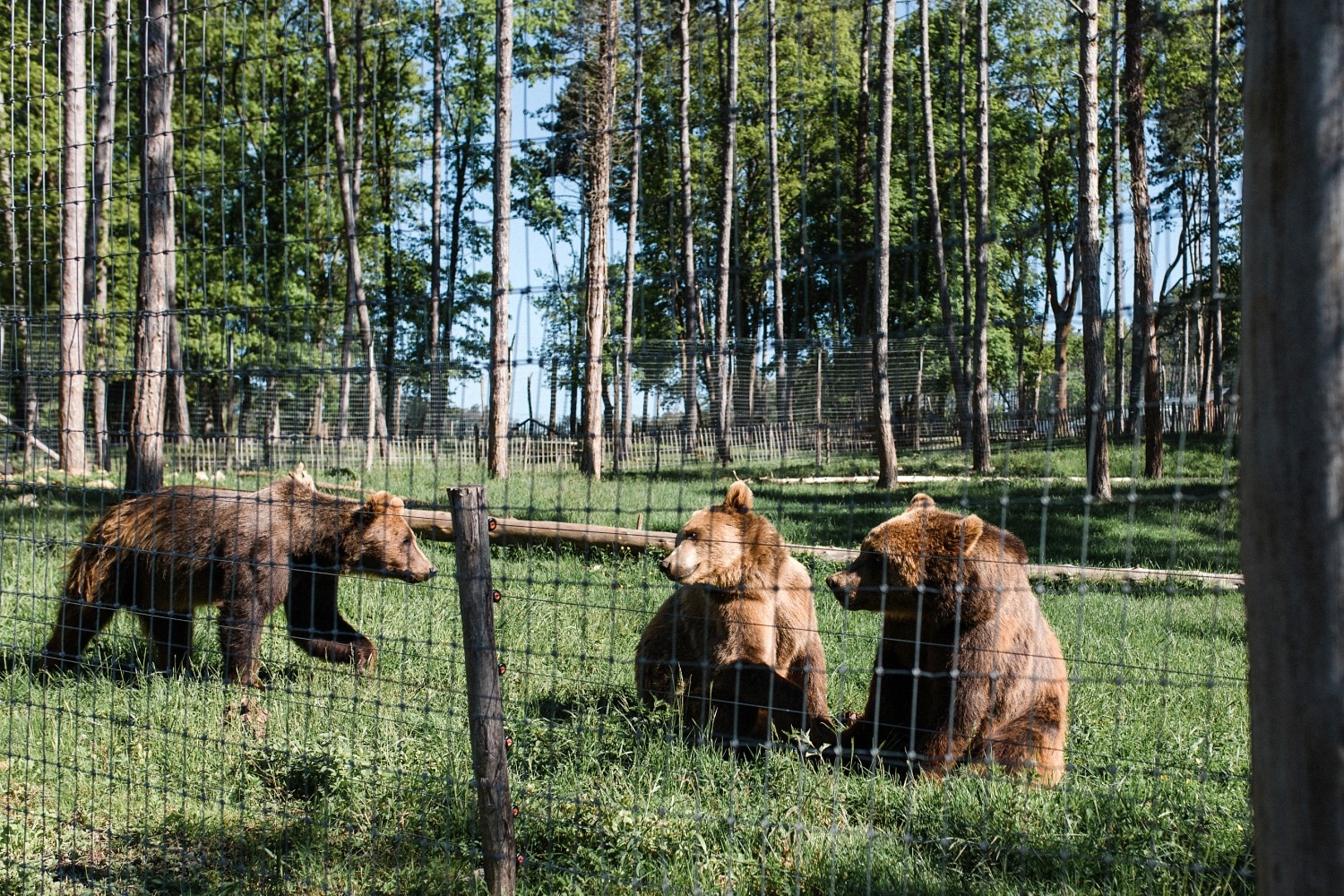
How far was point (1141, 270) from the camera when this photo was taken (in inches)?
281

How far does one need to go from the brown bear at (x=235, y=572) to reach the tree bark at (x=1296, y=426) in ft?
15.8

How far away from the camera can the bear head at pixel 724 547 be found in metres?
5.27

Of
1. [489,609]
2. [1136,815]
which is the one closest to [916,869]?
[1136,815]

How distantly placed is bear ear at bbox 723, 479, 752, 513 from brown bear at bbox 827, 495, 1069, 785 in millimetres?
841

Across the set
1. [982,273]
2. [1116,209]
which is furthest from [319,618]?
[982,273]

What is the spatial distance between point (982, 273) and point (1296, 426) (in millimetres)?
15490

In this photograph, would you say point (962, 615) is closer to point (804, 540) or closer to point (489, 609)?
point (489, 609)

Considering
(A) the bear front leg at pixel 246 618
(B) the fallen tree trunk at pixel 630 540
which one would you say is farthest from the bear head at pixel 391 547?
(B) the fallen tree trunk at pixel 630 540

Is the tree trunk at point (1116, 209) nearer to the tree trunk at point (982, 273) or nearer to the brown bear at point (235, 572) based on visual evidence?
the tree trunk at point (982, 273)

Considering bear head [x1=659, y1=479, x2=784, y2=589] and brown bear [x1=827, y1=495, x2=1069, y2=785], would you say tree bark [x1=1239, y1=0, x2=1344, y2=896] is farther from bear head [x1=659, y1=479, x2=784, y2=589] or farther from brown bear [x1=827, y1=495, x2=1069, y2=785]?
bear head [x1=659, y1=479, x2=784, y2=589]

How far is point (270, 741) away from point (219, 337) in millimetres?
32458

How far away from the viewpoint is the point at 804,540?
12.1m

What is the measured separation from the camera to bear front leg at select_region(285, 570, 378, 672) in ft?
22.0

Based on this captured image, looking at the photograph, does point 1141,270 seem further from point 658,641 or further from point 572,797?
point 572,797
